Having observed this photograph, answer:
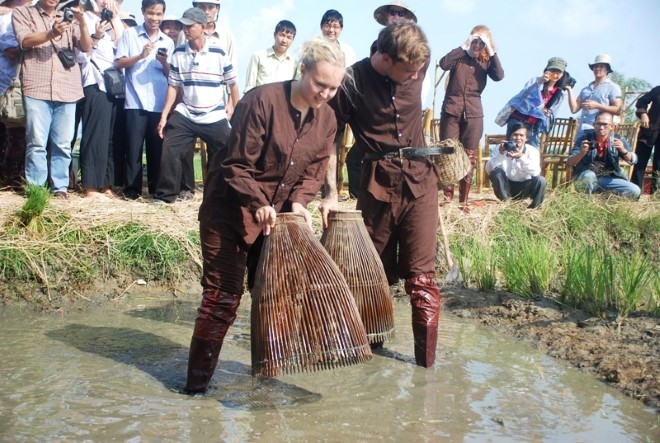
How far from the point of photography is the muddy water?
425 centimetres

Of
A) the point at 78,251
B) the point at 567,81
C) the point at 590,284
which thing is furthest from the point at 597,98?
the point at 78,251

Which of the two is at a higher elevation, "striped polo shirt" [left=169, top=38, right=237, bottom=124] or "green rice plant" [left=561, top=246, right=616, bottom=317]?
"striped polo shirt" [left=169, top=38, right=237, bottom=124]

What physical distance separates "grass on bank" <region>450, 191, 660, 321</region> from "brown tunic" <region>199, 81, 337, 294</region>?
2939mm

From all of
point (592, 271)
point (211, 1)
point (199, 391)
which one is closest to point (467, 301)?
point (592, 271)

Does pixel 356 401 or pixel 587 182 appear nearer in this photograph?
pixel 356 401

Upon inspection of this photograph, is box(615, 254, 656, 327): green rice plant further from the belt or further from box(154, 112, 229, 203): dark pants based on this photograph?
box(154, 112, 229, 203): dark pants

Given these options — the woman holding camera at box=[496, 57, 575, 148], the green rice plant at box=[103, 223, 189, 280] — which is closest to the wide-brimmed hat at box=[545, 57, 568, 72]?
the woman holding camera at box=[496, 57, 575, 148]

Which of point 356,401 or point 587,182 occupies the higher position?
point 587,182

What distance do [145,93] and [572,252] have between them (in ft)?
15.7

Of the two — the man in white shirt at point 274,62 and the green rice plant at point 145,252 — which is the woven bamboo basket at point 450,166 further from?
the man in white shirt at point 274,62

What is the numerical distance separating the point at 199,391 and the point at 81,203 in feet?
12.5

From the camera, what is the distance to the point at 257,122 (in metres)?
4.34

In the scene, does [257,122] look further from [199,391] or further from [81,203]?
[81,203]

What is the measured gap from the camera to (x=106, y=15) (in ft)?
27.2
